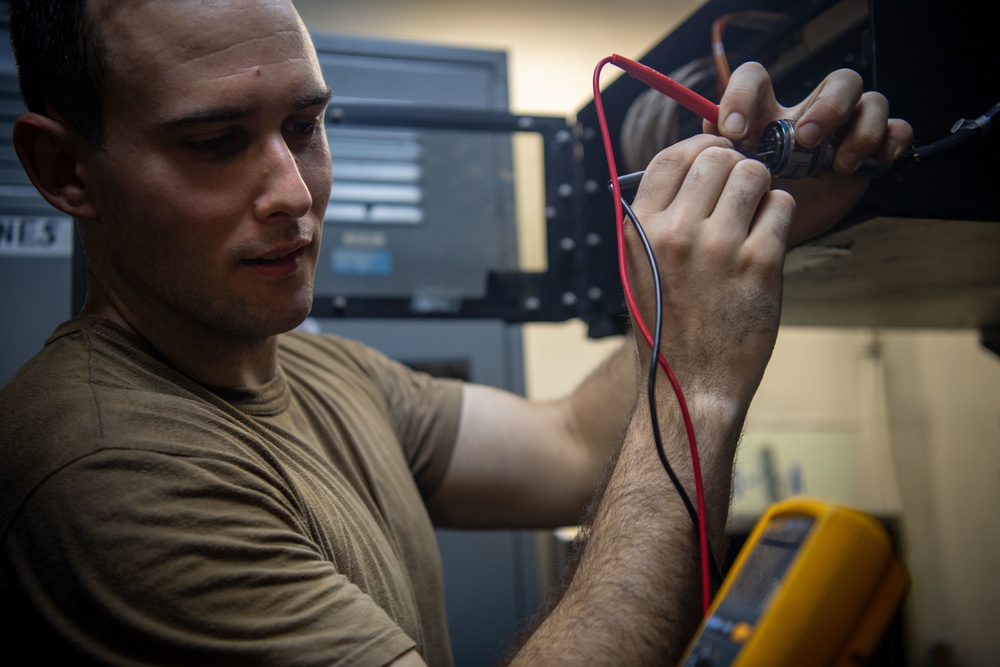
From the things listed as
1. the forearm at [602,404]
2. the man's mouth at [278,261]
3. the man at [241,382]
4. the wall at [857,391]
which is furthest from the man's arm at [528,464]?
the wall at [857,391]

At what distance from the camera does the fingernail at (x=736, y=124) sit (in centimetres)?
61

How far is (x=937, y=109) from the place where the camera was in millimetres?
617

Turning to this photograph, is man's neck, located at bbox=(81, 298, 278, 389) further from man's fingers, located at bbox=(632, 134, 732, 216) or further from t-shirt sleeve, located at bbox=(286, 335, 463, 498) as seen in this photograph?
man's fingers, located at bbox=(632, 134, 732, 216)

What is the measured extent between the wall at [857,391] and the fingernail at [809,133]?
1.29 meters

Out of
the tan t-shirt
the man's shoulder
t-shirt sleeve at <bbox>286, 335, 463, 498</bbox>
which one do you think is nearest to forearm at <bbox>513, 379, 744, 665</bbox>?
the tan t-shirt

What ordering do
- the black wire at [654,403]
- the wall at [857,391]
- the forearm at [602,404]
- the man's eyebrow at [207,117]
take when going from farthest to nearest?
the wall at [857,391], the forearm at [602,404], the man's eyebrow at [207,117], the black wire at [654,403]

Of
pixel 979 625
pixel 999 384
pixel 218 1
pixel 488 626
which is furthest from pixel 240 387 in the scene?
pixel 979 625

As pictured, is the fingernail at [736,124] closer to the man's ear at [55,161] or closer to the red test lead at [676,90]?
the red test lead at [676,90]

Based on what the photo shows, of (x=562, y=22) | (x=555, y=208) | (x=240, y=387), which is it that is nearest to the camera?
(x=240, y=387)

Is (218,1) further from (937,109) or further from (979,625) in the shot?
(979,625)

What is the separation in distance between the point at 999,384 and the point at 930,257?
130 centimetres

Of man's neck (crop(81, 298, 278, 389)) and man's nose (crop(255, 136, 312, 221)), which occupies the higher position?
man's nose (crop(255, 136, 312, 221))

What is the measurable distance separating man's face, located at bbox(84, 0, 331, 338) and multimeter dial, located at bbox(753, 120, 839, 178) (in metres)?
0.38

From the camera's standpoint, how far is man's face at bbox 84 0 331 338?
66 cm
